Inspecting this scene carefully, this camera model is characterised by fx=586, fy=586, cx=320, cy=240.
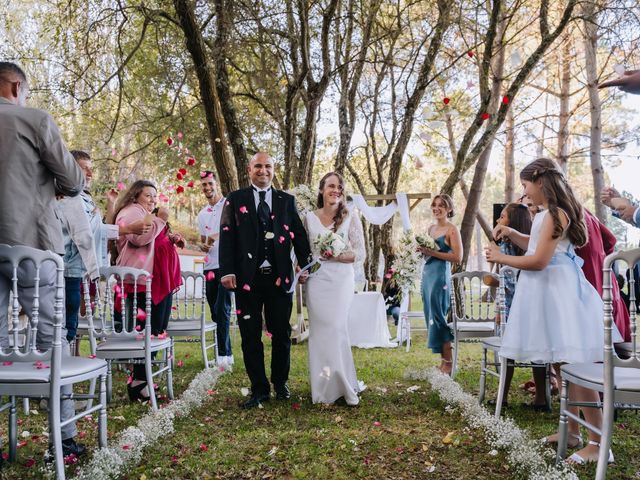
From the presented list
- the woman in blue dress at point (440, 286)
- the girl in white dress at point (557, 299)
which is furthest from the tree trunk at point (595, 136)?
the girl in white dress at point (557, 299)

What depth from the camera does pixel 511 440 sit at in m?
3.82

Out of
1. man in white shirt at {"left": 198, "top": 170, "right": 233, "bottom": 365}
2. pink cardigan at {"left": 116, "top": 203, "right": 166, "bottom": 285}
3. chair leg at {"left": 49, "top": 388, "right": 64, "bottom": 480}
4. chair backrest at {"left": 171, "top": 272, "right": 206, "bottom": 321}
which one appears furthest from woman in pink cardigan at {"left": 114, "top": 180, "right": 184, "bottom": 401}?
chair leg at {"left": 49, "top": 388, "right": 64, "bottom": 480}

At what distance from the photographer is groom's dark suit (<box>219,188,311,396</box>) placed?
5059 mm

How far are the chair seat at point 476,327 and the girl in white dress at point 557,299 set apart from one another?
216cm

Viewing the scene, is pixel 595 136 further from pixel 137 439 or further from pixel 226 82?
pixel 137 439

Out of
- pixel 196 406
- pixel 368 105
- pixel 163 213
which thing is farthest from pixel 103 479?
pixel 368 105

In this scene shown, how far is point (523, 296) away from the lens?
3801 mm

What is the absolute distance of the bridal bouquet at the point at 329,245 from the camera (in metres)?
5.17

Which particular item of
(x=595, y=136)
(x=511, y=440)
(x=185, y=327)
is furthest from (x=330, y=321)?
(x=595, y=136)

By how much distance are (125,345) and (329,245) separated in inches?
74.2

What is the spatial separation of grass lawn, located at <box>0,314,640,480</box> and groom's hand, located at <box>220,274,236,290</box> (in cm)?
105

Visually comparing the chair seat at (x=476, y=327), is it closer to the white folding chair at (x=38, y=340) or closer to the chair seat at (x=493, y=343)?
the chair seat at (x=493, y=343)

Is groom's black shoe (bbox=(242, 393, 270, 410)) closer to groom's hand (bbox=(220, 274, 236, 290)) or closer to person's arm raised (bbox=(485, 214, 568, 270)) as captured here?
A: groom's hand (bbox=(220, 274, 236, 290))

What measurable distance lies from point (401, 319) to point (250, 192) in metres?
5.16
